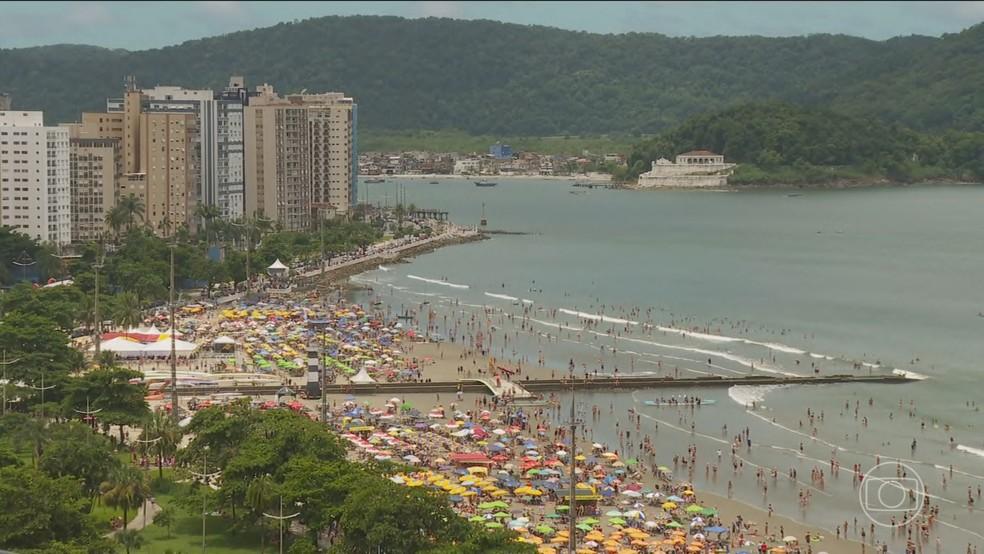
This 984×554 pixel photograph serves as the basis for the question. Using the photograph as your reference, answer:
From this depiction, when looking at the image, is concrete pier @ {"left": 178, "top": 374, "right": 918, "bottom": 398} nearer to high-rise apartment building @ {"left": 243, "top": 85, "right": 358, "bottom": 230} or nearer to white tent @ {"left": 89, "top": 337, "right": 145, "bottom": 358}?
white tent @ {"left": 89, "top": 337, "right": 145, "bottom": 358}

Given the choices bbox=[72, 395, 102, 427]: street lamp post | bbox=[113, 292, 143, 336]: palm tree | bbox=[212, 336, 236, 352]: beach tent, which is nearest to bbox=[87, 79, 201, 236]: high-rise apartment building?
bbox=[113, 292, 143, 336]: palm tree

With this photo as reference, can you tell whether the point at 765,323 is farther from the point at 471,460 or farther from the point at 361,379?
the point at 471,460

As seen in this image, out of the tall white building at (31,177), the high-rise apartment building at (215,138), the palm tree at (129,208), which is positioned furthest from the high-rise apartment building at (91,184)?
→ the high-rise apartment building at (215,138)

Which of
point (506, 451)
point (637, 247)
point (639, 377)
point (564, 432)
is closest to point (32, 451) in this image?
→ point (506, 451)

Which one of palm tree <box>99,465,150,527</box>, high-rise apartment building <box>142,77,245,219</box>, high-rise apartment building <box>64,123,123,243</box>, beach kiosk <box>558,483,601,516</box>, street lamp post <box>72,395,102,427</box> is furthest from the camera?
high-rise apartment building <box>142,77,245,219</box>

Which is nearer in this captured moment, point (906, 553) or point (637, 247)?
point (906, 553)

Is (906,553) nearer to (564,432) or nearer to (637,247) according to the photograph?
(564,432)
